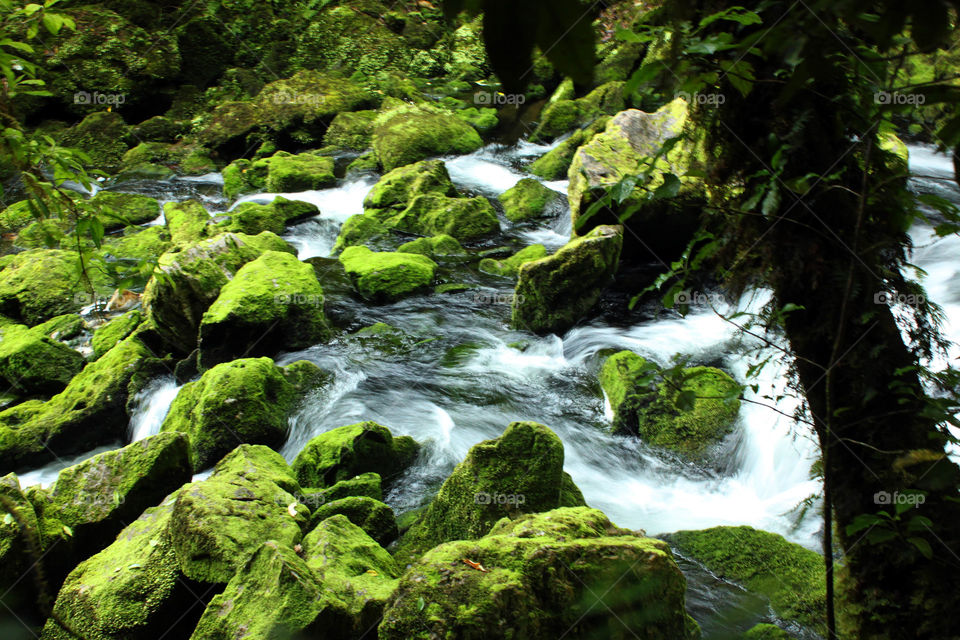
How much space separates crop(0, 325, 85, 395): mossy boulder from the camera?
7.23 metres

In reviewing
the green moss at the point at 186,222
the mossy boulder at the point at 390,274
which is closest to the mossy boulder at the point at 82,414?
the green moss at the point at 186,222

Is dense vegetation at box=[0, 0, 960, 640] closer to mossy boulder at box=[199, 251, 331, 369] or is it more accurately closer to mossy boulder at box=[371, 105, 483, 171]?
mossy boulder at box=[199, 251, 331, 369]

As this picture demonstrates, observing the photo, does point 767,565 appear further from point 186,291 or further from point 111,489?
point 186,291

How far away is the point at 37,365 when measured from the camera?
727 centimetres

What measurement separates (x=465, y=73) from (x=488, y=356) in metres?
14.0

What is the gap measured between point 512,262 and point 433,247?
4.28 feet

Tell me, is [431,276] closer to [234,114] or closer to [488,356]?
[488,356]

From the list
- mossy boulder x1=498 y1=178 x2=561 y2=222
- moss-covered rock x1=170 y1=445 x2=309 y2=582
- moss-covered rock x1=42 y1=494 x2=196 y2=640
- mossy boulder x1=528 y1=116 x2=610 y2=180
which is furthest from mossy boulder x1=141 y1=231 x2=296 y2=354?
mossy boulder x1=528 y1=116 x2=610 y2=180

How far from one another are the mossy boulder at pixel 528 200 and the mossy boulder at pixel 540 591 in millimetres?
7956

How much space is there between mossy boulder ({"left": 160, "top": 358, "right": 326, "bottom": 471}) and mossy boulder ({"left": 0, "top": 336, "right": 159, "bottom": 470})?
3.54 feet

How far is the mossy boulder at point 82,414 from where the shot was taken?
6.02 m

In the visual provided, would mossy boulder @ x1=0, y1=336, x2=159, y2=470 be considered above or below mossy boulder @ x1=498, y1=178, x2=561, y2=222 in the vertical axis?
below

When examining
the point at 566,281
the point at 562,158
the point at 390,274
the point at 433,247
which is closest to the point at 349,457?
the point at 566,281

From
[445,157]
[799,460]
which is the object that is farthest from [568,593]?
[445,157]
